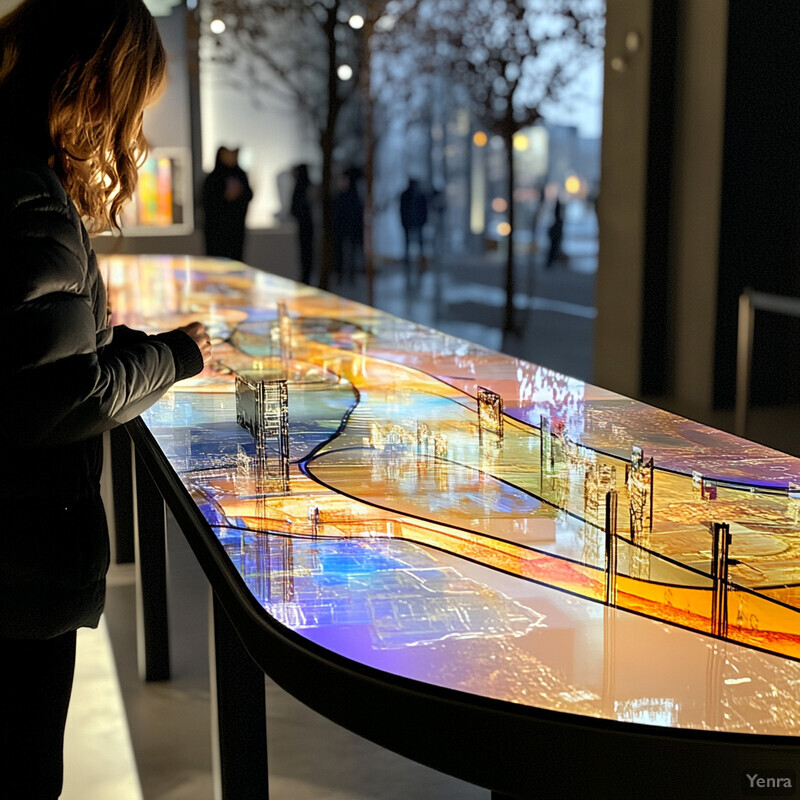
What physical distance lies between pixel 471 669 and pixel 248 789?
82 cm

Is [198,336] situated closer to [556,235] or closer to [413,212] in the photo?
[556,235]

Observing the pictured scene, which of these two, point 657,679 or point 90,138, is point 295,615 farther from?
point 90,138

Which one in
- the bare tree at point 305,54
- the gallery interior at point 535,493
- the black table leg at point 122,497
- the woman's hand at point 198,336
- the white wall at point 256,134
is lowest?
the black table leg at point 122,497

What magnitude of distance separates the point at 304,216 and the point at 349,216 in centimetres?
63

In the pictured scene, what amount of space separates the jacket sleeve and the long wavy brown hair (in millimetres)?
106

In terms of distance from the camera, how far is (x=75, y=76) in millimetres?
1385

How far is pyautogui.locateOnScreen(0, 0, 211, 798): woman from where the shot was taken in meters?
1.31

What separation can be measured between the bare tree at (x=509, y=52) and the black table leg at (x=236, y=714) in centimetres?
661

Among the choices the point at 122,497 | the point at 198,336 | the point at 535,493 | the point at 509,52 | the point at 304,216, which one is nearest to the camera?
the point at 535,493

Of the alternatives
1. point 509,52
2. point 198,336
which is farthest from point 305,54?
point 198,336

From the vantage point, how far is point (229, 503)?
1540 mm

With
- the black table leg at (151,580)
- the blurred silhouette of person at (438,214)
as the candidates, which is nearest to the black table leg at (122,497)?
the black table leg at (151,580)

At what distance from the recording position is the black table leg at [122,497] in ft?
11.8

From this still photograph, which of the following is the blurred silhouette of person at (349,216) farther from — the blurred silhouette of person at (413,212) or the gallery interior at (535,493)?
the gallery interior at (535,493)
